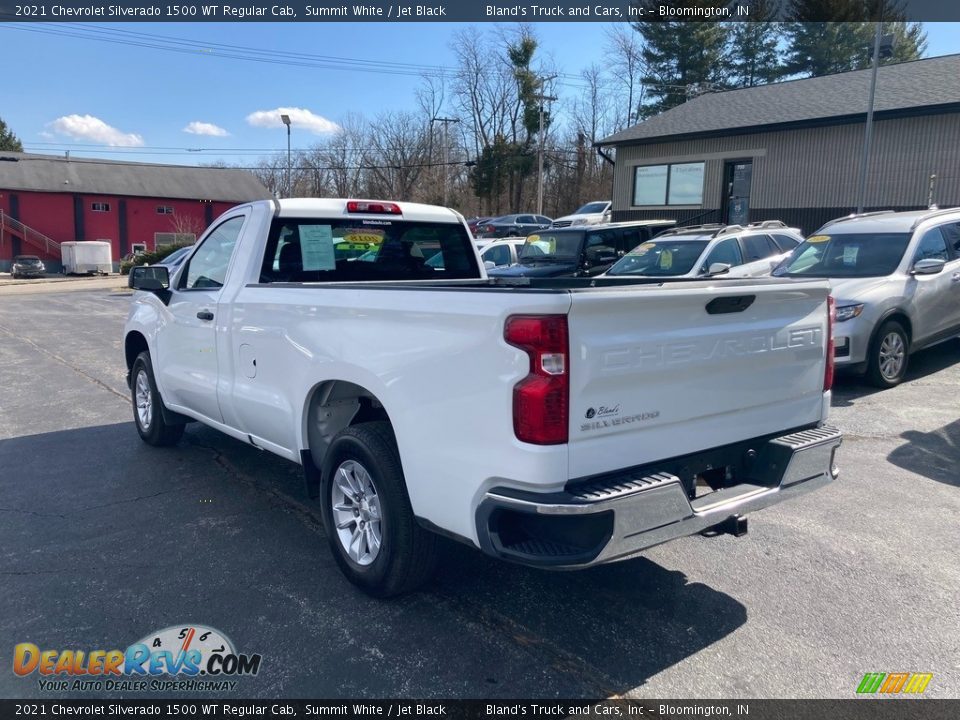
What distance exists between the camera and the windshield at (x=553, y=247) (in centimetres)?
1557

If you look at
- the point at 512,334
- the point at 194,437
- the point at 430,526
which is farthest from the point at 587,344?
the point at 194,437

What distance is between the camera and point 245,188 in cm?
5956

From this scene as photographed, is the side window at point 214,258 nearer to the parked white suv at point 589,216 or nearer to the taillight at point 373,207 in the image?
the taillight at point 373,207

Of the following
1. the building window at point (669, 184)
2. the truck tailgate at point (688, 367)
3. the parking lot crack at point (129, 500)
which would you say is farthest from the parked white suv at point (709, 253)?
the building window at point (669, 184)

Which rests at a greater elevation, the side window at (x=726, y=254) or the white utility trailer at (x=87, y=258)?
the side window at (x=726, y=254)

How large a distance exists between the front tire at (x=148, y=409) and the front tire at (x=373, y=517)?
118 inches

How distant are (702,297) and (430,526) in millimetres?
1553

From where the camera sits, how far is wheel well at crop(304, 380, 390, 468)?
4.18 meters

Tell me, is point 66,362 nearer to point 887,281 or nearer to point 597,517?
point 597,517

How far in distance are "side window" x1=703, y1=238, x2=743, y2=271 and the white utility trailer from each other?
42.7 metres

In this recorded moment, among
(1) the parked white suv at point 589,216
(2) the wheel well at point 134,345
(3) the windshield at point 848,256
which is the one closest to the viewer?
(2) the wheel well at point 134,345

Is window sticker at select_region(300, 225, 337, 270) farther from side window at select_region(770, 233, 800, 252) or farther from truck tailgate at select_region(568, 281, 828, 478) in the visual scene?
side window at select_region(770, 233, 800, 252)

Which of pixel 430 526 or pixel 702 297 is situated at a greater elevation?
pixel 702 297

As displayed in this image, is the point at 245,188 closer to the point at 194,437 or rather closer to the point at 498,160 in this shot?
the point at 498,160
